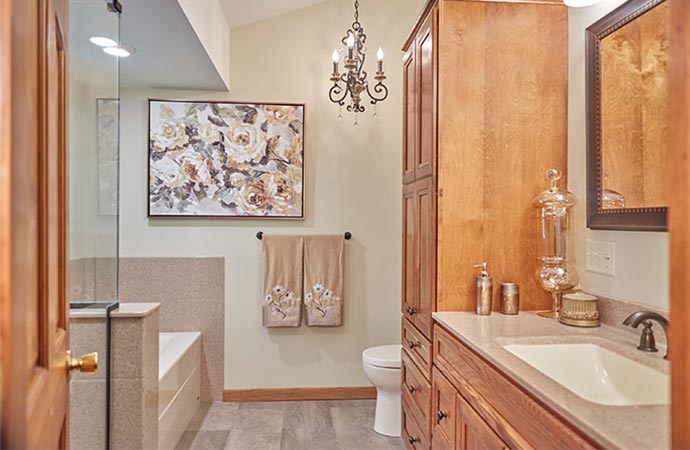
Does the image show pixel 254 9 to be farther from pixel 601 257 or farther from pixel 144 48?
pixel 601 257

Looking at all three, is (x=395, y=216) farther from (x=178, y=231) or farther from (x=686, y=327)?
(x=686, y=327)

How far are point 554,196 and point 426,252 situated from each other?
1.87 feet

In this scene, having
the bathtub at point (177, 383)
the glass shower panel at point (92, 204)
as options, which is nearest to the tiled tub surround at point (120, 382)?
the glass shower panel at point (92, 204)

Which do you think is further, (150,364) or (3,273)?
(150,364)

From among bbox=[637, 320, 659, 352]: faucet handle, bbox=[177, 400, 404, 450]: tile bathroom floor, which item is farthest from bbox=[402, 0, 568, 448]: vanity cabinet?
bbox=[177, 400, 404, 450]: tile bathroom floor

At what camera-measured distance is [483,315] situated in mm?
1897

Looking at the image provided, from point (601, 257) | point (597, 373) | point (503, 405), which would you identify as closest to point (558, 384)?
point (503, 405)

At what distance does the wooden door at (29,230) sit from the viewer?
565mm

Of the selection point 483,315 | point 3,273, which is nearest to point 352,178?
point 483,315

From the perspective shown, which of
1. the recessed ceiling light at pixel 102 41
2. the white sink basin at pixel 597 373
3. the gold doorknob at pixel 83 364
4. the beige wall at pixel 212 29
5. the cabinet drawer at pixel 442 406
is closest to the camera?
the gold doorknob at pixel 83 364

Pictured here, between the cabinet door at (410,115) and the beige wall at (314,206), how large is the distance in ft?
2.94

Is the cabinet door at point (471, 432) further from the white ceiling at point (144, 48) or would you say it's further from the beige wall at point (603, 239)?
the white ceiling at point (144, 48)

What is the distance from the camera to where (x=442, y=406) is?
5.96 feet

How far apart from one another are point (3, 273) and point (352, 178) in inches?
116
